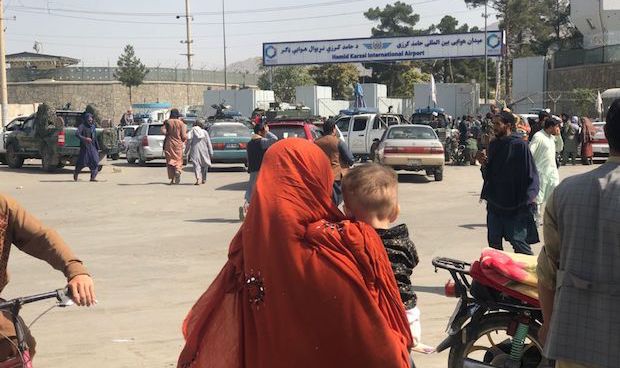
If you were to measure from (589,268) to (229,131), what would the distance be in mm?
21889

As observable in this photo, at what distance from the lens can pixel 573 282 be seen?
2.85 metres

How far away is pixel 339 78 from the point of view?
74.2m

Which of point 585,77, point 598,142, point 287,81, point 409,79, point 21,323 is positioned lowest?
point 598,142

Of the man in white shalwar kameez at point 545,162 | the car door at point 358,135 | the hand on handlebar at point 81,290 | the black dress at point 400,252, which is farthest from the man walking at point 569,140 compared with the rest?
the hand on handlebar at point 81,290

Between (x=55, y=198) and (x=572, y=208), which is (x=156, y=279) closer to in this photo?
(x=572, y=208)

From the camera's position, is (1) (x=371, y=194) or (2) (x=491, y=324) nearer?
(1) (x=371, y=194)

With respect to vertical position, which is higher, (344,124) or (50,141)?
(344,124)

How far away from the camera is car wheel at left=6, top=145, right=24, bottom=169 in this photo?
2450 cm

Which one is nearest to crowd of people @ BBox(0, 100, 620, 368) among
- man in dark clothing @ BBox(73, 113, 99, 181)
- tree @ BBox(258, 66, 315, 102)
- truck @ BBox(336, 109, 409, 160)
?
man in dark clothing @ BBox(73, 113, 99, 181)

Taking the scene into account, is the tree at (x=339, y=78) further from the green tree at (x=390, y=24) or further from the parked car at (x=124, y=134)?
the parked car at (x=124, y=134)

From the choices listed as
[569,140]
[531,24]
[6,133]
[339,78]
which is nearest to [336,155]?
[569,140]

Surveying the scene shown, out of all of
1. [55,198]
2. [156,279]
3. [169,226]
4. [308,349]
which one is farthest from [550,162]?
[55,198]

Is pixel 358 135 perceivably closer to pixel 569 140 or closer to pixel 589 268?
pixel 569 140

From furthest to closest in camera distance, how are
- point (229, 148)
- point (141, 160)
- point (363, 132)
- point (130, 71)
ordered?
point (130, 71) < point (141, 160) < point (363, 132) < point (229, 148)
